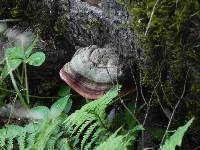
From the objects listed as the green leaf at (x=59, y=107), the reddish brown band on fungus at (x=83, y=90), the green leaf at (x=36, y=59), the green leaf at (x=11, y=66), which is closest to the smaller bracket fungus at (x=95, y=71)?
the reddish brown band on fungus at (x=83, y=90)

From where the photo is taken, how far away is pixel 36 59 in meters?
3.86

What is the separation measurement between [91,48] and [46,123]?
867mm

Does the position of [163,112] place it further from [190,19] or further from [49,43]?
[49,43]

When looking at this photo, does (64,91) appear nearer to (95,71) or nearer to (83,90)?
(83,90)

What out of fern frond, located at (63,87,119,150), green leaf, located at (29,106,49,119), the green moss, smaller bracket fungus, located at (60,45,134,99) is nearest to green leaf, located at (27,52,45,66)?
smaller bracket fungus, located at (60,45,134,99)

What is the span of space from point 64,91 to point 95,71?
68 cm

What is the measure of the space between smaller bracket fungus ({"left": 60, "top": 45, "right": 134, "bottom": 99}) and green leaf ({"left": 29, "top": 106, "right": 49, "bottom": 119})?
34 cm

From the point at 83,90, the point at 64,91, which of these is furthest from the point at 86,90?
the point at 64,91

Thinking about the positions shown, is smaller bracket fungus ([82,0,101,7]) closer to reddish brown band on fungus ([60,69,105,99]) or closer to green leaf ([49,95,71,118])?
reddish brown band on fungus ([60,69,105,99])

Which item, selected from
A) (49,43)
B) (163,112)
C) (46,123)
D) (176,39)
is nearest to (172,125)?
(163,112)

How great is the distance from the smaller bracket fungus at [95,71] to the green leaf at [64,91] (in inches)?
15.0

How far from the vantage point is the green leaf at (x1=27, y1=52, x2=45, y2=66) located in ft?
12.5

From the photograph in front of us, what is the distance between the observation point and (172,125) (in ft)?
10.2

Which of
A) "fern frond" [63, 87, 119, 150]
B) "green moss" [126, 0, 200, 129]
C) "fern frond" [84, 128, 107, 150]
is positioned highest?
"green moss" [126, 0, 200, 129]
